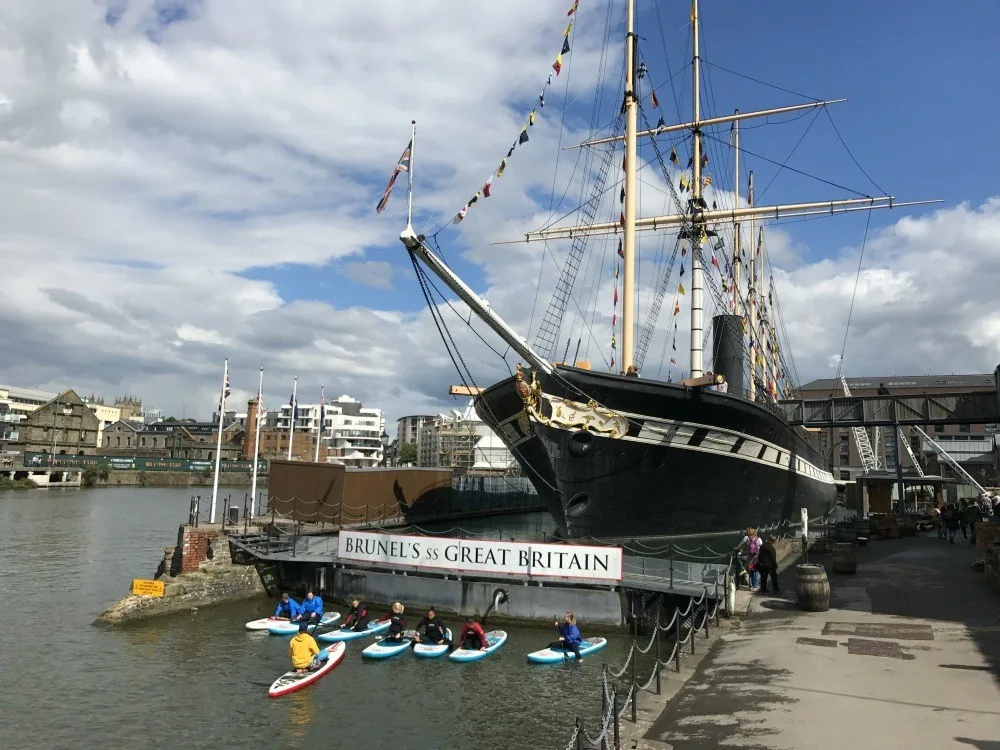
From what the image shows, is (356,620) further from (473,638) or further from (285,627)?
(473,638)

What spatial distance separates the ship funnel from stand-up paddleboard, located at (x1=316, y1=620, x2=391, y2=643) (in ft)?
68.8

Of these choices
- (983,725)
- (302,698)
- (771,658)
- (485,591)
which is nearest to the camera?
(983,725)

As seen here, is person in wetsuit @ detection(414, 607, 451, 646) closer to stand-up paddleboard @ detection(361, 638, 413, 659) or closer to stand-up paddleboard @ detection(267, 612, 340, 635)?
stand-up paddleboard @ detection(361, 638, 413, 659)

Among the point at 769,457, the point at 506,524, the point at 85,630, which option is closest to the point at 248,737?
the point at 85,630

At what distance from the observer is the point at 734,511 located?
25.8m

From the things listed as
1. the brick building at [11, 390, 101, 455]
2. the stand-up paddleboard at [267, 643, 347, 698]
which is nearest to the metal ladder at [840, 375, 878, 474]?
the stand-up paddleboard at [267, 643, 347, 698]

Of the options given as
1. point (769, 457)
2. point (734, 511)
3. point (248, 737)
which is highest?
point (769, 457)

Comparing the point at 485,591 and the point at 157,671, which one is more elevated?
the point at 485,591

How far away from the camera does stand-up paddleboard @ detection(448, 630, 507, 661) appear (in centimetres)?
1520

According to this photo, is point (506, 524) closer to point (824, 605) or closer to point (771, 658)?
point (824, 605)

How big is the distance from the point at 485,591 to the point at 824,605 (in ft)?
26.9

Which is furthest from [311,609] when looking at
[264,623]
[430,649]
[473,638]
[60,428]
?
[60,428]

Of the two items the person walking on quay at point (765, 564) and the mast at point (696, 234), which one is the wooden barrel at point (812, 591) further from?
the mast at point (696, 234)

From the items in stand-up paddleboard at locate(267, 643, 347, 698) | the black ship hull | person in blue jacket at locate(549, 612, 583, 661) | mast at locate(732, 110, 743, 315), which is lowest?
stand-up paddleboard at locate(267, 643, 347, 698)
